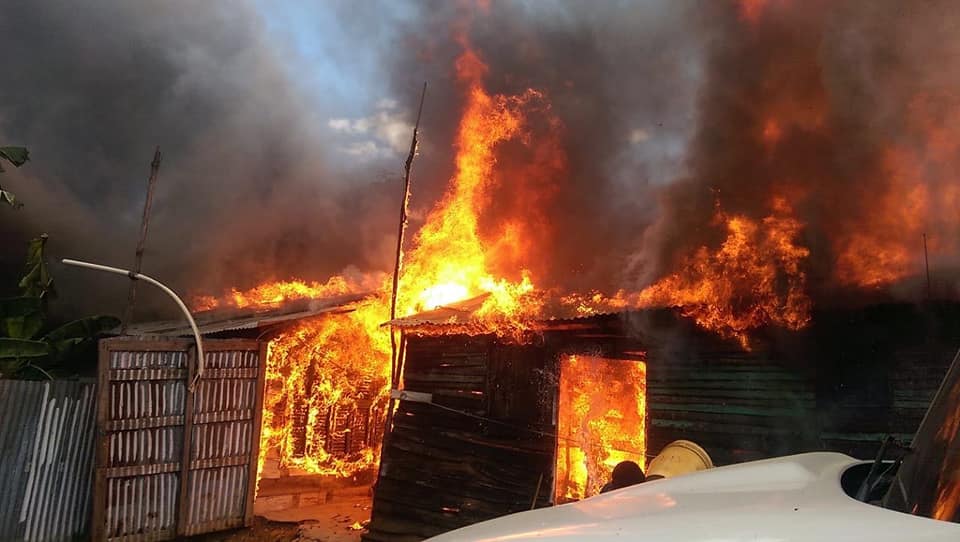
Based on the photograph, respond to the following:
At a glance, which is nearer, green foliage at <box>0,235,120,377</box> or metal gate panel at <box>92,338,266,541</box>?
metal gate panel at <box>92,338,266,541</box>

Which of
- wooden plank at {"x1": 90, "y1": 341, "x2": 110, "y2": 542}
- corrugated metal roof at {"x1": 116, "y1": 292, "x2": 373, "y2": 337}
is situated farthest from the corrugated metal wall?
corrugated metal roof at {"x1": 116, "y1": 292, "x2": 373, "y2": 337}

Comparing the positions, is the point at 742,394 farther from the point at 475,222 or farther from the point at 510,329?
the point at 475,222

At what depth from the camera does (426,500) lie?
Result: 1011cm

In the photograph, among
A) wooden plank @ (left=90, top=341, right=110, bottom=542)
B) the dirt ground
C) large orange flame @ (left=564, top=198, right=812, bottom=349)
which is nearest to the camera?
large orange flame @ (left=564, top=198, right=812, bottom=349)

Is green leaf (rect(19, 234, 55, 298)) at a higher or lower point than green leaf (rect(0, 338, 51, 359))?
higher

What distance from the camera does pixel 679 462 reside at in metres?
5.09

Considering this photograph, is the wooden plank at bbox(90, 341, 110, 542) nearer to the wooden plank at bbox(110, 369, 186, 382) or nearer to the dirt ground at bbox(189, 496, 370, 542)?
the wooden plank at bbox(110, 369, 186, 382)

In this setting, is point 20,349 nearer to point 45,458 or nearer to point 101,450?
point 45,458

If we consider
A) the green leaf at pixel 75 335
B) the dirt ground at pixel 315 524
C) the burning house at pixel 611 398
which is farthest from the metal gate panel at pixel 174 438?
the green leaf at pixel 75 335

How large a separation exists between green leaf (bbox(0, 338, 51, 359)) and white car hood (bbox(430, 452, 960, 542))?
10.2 m

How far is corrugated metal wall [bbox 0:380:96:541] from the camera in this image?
7.79 meters

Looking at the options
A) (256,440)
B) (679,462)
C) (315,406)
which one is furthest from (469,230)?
(679,462)

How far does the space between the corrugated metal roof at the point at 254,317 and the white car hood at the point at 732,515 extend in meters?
9.55

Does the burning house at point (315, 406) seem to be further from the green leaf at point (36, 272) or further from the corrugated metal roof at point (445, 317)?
the corrugated metal roof at point (445, 317)
